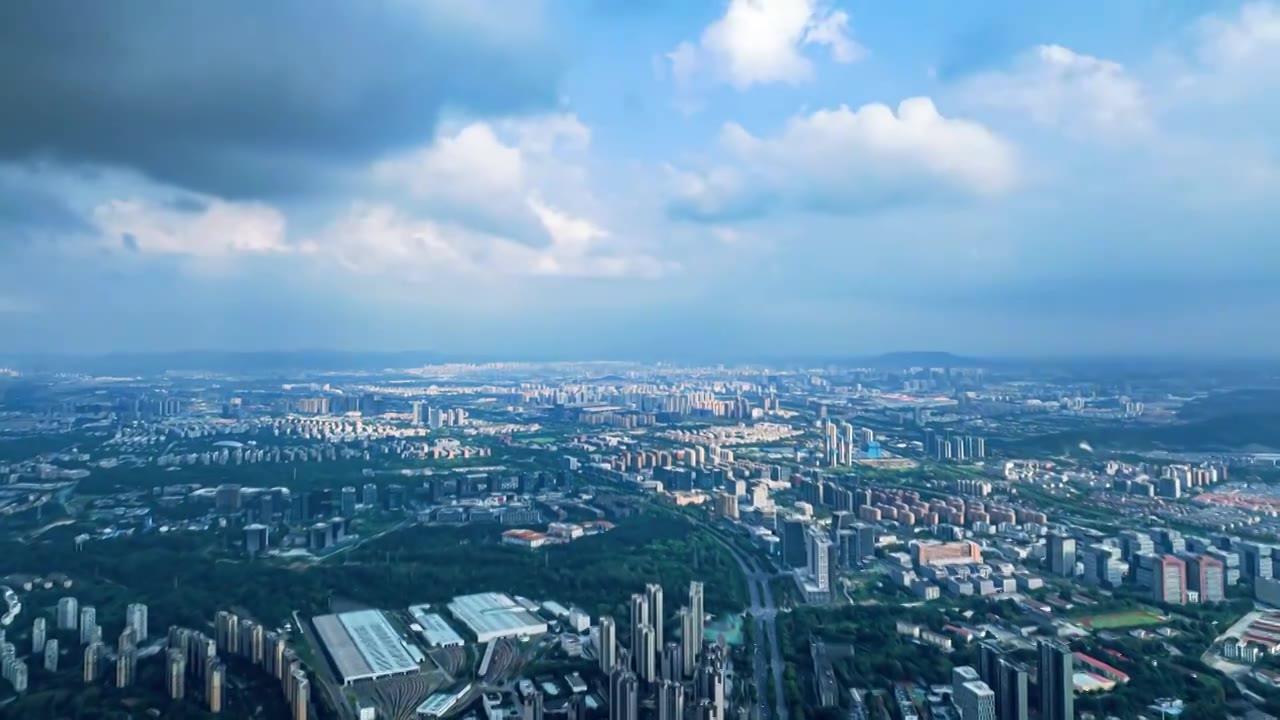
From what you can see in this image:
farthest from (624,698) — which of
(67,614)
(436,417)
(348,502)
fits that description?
(436,417)

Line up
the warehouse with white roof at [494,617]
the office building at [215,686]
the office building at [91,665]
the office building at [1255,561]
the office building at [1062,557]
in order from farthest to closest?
the office building at [1062,557] → the office building at [1255,561] → the warehouse with white roof at [494,617] → the office building at [91,665] → the office building at [215,686]

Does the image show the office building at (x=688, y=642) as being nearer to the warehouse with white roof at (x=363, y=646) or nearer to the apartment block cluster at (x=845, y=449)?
the warehouse with white roof at (x=363, y=646)

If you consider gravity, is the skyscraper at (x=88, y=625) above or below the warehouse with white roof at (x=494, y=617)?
above

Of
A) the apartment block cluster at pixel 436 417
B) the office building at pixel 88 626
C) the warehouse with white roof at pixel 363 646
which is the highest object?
the apartment block cluster at pixel 436 417

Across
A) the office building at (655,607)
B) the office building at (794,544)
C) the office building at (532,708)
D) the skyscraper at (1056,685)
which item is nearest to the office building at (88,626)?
the office building at (532,708)

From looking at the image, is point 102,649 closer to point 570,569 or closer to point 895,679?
point 570,569

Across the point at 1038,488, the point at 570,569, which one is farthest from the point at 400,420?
the point at 1038,488

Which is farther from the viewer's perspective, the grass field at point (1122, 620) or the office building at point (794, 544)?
the office building at point (794, 544)
